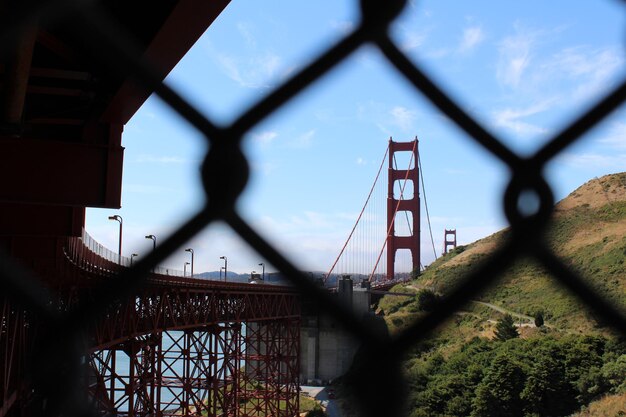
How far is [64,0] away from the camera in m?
0.59

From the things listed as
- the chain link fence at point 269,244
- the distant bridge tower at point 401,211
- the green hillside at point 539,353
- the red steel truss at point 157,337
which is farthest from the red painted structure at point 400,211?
the chain link fence at point 269,244

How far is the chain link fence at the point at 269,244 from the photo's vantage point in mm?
635

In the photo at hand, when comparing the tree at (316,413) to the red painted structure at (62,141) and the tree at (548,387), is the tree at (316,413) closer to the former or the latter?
the red painted structure at (62,141)

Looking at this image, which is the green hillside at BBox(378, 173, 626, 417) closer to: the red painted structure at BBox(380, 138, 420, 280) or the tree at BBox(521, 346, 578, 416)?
the tree at BBox(521, 346, 578, 416)

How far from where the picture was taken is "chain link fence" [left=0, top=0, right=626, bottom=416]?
2.08 ft

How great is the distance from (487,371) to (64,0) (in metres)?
4.11

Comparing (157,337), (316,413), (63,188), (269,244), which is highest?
(63,188)

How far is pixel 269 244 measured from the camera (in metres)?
0.74

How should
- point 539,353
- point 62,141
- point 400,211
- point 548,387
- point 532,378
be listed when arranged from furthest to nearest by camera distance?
point 400,211 → point 539,353 → point 532,378 → point 548,387 → point 62,141

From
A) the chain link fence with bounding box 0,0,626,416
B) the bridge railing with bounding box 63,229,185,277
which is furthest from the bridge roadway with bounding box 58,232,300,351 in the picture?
the chain link fence with bounding box 0,0,626,416

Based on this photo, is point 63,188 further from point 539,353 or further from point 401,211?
point 401,211

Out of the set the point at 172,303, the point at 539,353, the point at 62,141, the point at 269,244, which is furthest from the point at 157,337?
Answer: the point at 269,244

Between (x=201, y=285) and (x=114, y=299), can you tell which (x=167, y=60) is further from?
(x=201, y=285)

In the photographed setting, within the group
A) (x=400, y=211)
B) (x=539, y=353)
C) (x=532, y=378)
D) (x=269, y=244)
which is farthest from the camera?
(x=400, y=211)
